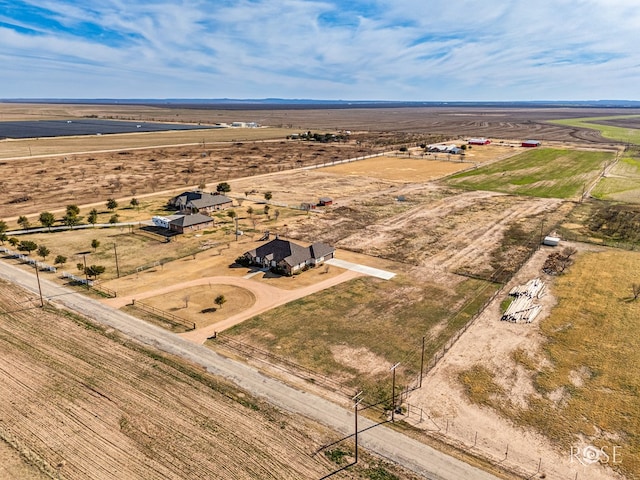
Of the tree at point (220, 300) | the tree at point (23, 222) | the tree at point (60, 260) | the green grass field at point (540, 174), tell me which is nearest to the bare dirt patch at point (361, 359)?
the tree at point (220, 300)

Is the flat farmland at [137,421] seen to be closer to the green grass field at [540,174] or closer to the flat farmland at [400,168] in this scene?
the green grass field at [540,174]

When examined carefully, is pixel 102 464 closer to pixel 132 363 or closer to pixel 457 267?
pixel 132 363

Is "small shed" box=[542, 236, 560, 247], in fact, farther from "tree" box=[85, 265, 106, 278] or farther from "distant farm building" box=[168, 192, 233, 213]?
"tree" box=[85, 265, 106, 278]

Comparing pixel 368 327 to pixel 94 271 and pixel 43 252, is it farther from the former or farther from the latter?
pixel 43 252

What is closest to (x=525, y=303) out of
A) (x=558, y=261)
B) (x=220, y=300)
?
(x=558, y=261)

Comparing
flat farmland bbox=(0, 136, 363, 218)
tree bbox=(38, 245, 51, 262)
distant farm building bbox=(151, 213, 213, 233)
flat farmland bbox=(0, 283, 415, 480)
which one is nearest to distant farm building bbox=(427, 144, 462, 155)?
flat farmland bbox=(0, 136, 363, 218)
